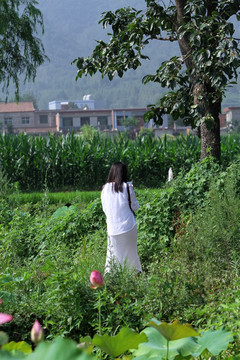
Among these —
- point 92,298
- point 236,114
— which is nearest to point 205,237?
point 92,298

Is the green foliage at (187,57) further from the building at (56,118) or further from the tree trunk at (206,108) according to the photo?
the building at (56,118)

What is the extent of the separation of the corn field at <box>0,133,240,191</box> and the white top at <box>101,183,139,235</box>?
36.4 feet

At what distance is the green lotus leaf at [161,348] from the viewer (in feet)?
5.63

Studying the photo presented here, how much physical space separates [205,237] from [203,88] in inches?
136

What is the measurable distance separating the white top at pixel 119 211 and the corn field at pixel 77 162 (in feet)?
36.4

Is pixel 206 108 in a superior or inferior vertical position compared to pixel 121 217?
superior

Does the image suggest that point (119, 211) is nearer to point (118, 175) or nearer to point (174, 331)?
point (118, 175)

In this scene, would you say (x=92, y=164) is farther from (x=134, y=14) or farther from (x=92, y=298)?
(x=92, y=298)

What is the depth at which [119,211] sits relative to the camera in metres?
5.46

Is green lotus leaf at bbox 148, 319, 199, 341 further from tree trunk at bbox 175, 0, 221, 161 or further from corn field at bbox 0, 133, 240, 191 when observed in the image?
corn field at bbox 0, 133, 240, 191

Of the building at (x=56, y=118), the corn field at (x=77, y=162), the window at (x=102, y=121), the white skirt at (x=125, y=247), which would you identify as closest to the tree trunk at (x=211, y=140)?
the white skirt at (x=125, y=247)

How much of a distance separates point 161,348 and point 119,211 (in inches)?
146

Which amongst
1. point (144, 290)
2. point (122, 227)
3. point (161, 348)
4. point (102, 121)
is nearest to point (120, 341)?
point (161, 348)

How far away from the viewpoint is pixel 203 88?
308 inches
